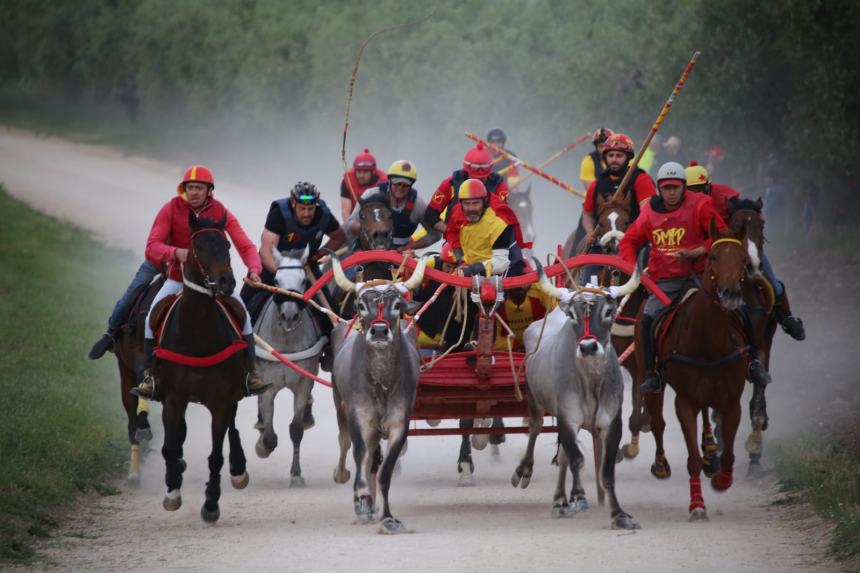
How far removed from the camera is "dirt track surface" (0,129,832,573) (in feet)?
39.3

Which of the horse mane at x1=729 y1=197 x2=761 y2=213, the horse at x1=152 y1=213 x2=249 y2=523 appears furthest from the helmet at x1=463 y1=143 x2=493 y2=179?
the horse at x1=152 y1=213 x2=249 y2=523

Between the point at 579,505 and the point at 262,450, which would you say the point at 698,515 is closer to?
the point at 579,505

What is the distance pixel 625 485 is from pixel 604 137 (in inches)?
209

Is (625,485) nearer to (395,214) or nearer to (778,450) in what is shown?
(778,450)

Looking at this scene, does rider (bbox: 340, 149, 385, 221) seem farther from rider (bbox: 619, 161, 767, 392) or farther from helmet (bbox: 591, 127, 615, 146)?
rider (bbox: 619, 161, 767, 392)

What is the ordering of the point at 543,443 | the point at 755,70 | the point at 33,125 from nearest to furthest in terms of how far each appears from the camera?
1. the point at 543,443
2. the point at 755,70
3. the point at 33,125

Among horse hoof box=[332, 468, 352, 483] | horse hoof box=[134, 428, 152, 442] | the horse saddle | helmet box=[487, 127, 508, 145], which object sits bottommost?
horse hoof box=[332, 468, 352, 483]

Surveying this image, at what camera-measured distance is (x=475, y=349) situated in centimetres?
1574

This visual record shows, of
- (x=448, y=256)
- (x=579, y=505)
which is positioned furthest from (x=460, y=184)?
(x=579, y=505)

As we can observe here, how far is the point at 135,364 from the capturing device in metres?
16.6

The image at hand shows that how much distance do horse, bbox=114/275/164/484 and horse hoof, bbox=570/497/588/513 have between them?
4.47 meters

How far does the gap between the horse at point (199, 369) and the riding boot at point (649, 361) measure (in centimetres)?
365

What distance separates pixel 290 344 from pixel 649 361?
3862 millimetres

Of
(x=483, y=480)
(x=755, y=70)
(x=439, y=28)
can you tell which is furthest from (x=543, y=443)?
(x=439, y=28)
